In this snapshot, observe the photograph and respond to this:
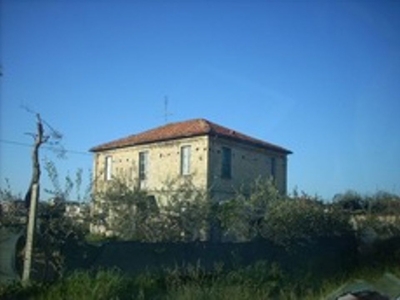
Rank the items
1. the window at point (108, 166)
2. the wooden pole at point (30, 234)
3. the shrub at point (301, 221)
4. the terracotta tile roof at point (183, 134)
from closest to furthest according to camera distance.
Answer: the wooden pole at point (30, 234) → the shrub at point (301, 221) → the terracotta tile roof at point (183, 134) → the window at point (108, 166)

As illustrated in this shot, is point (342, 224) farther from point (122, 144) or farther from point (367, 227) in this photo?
point (122, 144)

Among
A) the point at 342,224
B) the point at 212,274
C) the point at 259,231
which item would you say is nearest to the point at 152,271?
the point at 212,274

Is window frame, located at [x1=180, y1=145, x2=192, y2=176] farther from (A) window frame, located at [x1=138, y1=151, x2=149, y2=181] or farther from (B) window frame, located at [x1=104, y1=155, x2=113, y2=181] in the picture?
(B) window frame, located at [x1=104, y1=155, x2=113, y2=181]

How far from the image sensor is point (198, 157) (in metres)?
31.4

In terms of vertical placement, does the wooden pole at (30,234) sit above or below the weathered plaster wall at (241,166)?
below

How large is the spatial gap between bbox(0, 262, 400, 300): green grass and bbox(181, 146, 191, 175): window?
17.5m

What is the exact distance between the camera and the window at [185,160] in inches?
1267

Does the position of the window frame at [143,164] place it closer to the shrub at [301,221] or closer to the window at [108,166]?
the window at [108,166]

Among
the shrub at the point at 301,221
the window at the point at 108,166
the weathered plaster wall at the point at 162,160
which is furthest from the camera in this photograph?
the window at the point at 108,166

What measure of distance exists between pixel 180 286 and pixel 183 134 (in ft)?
68.7

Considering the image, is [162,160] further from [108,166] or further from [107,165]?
[107,165]

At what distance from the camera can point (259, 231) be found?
1814 centimetres

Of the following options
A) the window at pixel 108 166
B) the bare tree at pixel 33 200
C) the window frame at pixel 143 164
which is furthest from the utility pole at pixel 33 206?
the window at pixel 108 166

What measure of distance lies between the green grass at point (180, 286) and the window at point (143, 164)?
20411 mm
